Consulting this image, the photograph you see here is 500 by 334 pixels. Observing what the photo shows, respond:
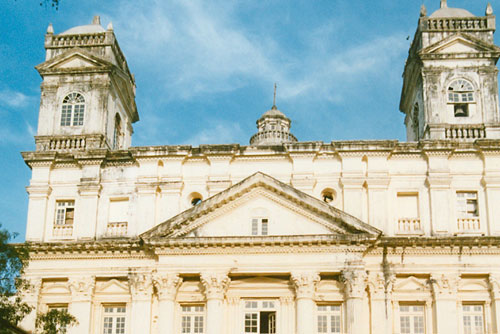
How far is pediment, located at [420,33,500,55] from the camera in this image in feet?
109

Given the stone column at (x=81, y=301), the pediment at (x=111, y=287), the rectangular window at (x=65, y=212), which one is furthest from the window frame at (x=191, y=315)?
the rectangular window at (x=65, y=212)

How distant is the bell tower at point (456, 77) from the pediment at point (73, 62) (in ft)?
47.1

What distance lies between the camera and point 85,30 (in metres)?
36.5

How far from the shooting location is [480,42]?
1313 inches

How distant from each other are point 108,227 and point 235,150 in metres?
6.29

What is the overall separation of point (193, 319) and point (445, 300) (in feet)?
32.3

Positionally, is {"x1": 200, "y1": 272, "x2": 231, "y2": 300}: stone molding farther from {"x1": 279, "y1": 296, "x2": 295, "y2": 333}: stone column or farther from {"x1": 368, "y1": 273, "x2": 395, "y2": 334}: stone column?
{"x1": 368, "y1": 273, "x2": 395, "y2": 334}: stone column

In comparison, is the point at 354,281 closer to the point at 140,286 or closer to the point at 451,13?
the point at 140,286

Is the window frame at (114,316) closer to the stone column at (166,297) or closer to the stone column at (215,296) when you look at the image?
the stone column at (166,297)

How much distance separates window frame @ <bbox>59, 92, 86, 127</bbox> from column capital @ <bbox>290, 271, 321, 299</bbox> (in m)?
12.3

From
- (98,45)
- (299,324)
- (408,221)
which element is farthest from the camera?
(98,45)

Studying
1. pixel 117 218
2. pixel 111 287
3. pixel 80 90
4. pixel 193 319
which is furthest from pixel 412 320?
pixel 80 90

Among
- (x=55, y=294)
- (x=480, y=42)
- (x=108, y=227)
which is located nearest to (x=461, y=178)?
(x=480, y=42)

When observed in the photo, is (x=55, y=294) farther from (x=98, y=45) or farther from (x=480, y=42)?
(x=480, y=42)
